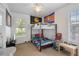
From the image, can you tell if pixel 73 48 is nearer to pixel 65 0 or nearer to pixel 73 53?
pixel 73 53

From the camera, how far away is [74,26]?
3660 millimetres

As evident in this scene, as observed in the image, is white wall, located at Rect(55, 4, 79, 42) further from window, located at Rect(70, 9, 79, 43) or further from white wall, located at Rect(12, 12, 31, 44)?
white wall, located at Rect(12, 12, 31, 44)

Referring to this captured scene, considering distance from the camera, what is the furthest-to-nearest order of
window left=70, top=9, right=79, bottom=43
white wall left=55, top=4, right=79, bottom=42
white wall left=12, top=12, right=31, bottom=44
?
white wall left=12, top=12, right=31, bottom=44 < white wall left=55, top=4, right=79, bottom=42 < window left=70, top=9, right=79, bottom=43

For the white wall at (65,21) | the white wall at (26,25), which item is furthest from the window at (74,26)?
the white wall at (26,25)

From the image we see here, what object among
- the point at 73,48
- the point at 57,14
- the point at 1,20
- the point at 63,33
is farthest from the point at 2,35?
the point at 57,14

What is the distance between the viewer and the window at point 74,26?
3495 millimetres

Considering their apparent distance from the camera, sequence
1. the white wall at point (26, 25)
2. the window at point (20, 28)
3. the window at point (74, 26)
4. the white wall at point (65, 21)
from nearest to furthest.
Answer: the window at point (74, 26) → the white wall at point (65, 21) → the white wall at point (26, 25) → the window at point (20, 28)

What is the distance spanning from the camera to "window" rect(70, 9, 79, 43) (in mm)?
3495

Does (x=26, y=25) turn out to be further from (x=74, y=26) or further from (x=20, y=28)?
(x=74, y=26)

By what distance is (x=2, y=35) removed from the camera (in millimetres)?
2992

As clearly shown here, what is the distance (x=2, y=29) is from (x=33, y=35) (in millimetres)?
3354

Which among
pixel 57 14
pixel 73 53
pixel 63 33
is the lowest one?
pixel 73 53

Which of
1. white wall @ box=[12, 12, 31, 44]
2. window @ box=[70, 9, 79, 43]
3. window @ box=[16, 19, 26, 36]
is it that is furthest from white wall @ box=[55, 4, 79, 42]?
window @ box=[16, 19, 26, 36]

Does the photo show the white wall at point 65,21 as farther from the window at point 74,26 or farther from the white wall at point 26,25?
the white wall at point 26,25
